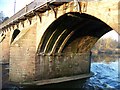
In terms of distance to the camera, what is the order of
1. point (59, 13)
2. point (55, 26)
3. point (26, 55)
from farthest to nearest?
1. point (26, 55)
2. point (55, 26)
3. point (59, 13)

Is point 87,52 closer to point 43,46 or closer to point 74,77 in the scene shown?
point 74,77

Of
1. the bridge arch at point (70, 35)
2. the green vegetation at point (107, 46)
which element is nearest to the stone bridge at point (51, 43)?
the bridge arch at point (70, 35)

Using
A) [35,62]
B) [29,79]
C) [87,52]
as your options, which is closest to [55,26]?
[35,62]

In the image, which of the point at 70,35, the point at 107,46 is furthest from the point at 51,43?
the point at 107,46

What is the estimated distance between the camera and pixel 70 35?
18.1 m

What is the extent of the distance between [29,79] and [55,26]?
4809mm

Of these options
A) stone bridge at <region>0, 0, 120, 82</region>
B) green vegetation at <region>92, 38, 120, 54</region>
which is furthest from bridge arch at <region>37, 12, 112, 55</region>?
green vegetation at <region>92, 38, 120, 54</region>

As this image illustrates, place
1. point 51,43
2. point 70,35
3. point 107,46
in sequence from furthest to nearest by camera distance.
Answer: point 107,46, point 51,43, point 70,35

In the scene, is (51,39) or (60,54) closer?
(51,39)

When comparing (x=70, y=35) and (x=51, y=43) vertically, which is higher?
(x=70, y=35)

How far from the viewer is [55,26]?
1639cm

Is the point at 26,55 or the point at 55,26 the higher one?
the point at 55,26

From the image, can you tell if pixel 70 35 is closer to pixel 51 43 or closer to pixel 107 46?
pixel 51 43

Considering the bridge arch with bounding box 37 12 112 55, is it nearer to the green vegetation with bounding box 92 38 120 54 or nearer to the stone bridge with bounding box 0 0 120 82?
the stone bridge with bounding box 0 0 120 82
